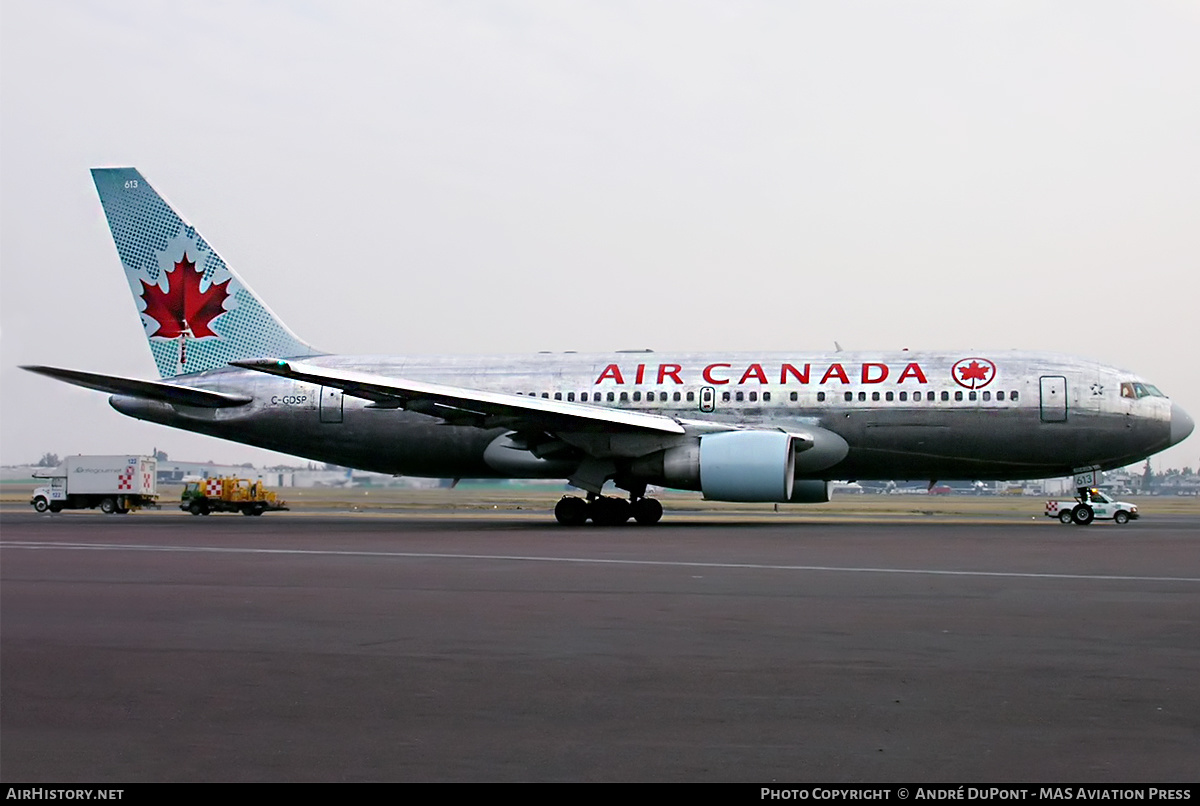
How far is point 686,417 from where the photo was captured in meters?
26.4

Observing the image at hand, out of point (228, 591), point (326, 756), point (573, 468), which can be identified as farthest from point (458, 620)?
point (573, 468)

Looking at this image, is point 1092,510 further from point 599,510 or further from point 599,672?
point 599,672

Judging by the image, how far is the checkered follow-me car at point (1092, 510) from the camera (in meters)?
26.1

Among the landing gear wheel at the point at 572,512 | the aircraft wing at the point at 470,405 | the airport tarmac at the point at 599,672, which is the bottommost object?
the airport tarmac at the point at 599,672


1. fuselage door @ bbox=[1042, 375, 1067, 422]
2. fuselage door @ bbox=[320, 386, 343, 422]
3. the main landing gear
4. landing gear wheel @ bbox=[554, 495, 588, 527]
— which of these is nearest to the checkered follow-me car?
fuselage door @ bbox=[1042, 375, 1067, 422]

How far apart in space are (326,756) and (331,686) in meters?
1.50

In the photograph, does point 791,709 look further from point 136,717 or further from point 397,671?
point 136,717

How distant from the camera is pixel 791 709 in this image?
20.5 feet

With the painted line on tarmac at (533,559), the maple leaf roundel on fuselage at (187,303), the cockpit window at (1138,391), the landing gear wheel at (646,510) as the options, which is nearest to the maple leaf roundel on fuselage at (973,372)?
the cockpit window at (1138,391)

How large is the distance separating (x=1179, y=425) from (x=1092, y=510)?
2656 mm

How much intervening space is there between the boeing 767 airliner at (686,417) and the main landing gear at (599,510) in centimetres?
3

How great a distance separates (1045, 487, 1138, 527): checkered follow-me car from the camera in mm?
26109

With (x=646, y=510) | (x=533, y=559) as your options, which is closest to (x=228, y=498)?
(x=646, y=510)

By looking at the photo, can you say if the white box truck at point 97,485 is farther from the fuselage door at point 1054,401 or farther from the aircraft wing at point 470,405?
the fuselage door at point 1054,401
